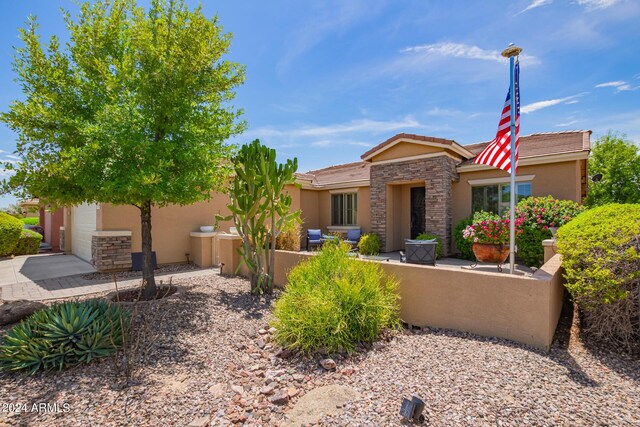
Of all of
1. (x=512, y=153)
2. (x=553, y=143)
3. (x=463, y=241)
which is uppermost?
(x=553, y=143)

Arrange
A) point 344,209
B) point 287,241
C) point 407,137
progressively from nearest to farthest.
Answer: point 287,241 < point 407,137 < point 344,209

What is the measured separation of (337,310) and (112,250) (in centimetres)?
824

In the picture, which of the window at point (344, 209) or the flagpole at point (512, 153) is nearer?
the flagpole at point (512, 153)

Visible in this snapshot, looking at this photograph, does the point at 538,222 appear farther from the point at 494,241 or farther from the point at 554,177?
the point at 494,241

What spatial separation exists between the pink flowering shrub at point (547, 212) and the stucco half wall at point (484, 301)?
10.0ft

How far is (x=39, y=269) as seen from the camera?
9.88 m

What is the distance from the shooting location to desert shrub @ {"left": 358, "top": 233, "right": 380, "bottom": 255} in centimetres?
1170

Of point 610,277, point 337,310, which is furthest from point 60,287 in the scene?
point 610,277

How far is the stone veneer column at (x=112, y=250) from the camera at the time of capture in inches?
348

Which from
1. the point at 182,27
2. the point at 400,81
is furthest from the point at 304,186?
the point at 182,27

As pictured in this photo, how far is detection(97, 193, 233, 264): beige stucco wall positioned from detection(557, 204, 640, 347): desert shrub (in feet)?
30.1

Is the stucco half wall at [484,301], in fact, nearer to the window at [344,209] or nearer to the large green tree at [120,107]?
the large green tree at [120,107]

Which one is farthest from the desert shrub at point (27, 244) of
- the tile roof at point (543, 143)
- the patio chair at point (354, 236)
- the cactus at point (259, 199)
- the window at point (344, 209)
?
the patio chair at point (354, 236)

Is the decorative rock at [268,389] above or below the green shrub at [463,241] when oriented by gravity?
below
